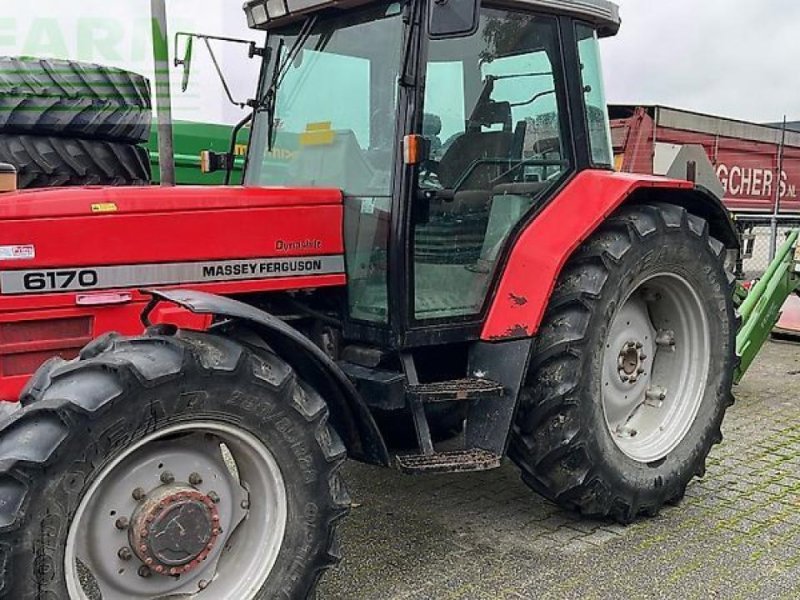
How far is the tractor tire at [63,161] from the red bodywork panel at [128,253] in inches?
66.0

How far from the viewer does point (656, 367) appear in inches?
168

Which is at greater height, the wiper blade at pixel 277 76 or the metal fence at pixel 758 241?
the wiper blade at pixel 277 76

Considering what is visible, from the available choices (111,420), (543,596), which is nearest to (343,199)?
(111,420)

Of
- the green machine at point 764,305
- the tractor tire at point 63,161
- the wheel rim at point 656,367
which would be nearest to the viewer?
the wheel rim at point 656,367

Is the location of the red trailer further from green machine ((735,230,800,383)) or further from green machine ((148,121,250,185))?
green machine ((148,121,250,185))

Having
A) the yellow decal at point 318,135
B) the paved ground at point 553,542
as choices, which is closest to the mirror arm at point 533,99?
the yellow decal at point 318,135

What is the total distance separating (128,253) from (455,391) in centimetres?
133

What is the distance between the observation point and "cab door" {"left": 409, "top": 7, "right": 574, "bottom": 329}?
339 centimetres

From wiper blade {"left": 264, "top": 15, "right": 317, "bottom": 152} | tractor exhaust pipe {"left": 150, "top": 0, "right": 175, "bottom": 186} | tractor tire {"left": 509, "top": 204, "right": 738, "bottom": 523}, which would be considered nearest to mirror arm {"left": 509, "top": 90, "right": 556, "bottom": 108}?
tractor tire {"left": 509, "top": 204, "right": 738, "bottom": 523}

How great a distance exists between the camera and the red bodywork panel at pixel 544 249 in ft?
11.5

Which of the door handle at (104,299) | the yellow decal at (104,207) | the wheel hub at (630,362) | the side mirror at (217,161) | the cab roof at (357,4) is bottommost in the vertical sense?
the wheel hub at (630,362)

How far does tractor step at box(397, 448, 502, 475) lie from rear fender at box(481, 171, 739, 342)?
0.49 metres

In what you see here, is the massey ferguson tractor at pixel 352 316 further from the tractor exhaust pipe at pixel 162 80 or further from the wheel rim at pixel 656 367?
the tractor exhaust pipe at pixel 162 80

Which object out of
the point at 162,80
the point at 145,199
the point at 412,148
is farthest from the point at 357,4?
the point at 162,80
